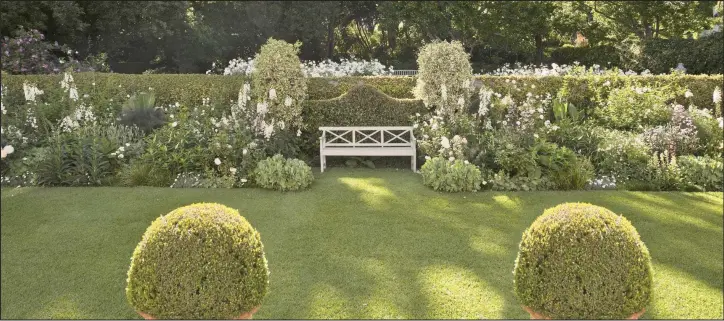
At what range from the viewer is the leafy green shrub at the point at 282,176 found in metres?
7.07

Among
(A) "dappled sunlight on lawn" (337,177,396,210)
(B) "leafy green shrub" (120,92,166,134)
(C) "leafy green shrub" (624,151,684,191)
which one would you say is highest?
(B) "leafy green shrub" (120,92,166,134)

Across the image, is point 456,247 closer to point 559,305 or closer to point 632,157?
point 559,305

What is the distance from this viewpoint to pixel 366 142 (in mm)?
9109

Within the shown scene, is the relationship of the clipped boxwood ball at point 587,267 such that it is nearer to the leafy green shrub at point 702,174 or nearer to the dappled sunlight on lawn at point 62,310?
the dappled sunlight on lawn at point 62,310

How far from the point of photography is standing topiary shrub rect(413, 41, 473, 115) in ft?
28.9

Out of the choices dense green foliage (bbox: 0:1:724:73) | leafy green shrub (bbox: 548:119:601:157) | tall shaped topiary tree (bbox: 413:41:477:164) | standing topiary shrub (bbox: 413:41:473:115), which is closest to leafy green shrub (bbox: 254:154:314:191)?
tall shaped topiary tree (bbox: 413:41:477:164)

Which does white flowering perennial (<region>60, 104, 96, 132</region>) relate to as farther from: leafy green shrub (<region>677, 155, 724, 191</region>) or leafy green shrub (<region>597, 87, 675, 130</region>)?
leafy green shrub (<region>677, 155, 724, 191</region>)

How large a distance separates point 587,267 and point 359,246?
2464mm

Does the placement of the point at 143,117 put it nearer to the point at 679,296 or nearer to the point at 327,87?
the point at 327,87

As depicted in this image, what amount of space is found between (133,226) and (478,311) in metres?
3.46

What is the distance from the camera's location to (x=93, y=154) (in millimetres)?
7523

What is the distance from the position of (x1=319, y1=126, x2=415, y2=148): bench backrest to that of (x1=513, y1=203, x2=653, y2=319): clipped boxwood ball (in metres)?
5.13

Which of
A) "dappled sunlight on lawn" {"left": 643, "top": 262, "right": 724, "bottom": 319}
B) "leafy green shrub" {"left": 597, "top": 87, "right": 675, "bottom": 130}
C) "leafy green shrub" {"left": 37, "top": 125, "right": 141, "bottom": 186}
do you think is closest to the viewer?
"dappled sunlight on lawn" {"left": 643, "top": 262, "right": 724, "bottom": 319}

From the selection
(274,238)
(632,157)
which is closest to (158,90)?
(274,238)
